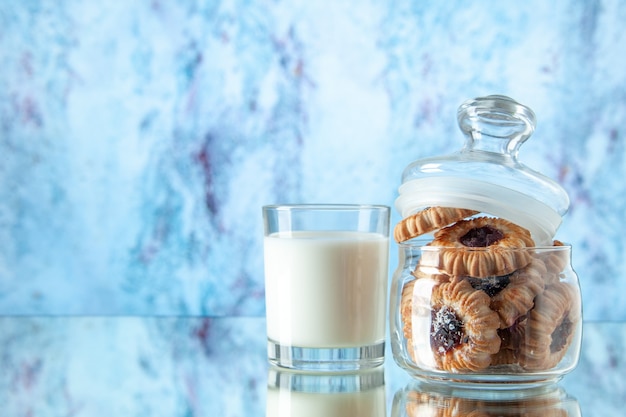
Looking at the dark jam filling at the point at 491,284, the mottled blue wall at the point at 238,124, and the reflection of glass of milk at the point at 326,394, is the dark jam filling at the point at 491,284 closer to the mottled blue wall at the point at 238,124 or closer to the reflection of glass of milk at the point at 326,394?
the reflection of glass of milk at the point at 326,394

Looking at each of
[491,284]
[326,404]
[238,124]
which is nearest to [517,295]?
[491,284]

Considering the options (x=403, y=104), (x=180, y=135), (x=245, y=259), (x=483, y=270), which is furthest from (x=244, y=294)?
(x=483, y=270)

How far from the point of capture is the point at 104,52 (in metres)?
1.51

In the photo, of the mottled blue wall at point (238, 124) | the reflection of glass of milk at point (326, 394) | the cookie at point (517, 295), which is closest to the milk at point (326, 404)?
the reflection of glass of milk at point (326, 394)

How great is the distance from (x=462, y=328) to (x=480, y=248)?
7cm

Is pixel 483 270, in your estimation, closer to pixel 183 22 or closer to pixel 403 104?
pixel 403 104

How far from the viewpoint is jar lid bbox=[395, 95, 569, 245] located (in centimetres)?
73

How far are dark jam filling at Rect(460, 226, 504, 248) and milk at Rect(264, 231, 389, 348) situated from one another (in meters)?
0.13

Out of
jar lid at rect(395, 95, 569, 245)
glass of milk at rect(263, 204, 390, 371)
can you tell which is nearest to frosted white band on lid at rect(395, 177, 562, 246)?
jar lid at rect(395, 95, 569, 245)

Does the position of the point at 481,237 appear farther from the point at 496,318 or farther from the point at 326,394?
the point at 326,394

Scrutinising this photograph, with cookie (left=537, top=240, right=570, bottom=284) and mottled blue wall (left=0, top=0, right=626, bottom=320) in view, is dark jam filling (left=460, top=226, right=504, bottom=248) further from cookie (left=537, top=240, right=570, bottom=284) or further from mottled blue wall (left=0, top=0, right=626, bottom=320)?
mottled blue wall (left=0, top=0, right=626, bottom=320)

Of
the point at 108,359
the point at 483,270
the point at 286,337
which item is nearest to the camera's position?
the point at 483,270

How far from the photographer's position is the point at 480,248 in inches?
28.1

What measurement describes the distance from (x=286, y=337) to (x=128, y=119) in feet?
2.60
